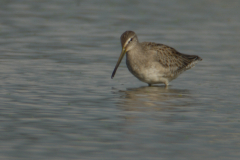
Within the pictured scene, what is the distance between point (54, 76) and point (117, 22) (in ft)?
30.1

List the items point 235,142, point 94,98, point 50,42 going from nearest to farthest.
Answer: point 235,142 < point 94,98 < point 50,42

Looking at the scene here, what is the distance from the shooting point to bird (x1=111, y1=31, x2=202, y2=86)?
13.4m

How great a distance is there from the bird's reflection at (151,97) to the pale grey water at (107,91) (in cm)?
2

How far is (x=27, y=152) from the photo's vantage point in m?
8.00

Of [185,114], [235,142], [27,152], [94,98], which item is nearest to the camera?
[27,152]

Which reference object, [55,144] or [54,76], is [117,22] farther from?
[55,144]

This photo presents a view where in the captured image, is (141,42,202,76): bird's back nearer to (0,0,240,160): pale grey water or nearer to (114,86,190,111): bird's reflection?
(0,0,240,160): pale grey water

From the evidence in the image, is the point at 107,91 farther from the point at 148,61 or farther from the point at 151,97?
the point at 148,61

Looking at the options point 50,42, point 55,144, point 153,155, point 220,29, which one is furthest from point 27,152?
point 220,29

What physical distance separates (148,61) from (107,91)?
4.77ft

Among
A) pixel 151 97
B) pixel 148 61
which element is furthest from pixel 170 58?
pixel 151 97

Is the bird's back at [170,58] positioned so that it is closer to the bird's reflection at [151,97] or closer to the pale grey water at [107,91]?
the pale grey water at [107,91]

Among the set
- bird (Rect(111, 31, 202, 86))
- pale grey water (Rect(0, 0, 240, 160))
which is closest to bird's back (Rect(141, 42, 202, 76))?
bird (Rect(111, 31, 202, 86))

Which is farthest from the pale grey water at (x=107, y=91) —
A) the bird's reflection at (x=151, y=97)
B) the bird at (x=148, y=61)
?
the bird at (x=148, y=61)
